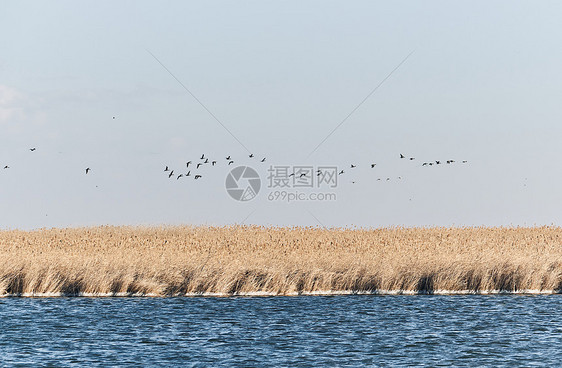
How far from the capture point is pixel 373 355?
17906 mm

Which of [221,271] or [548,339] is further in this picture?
[221,271]

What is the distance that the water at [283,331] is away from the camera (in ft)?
57.4

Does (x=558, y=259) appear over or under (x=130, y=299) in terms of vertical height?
over

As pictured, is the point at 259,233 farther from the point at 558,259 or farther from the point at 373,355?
the point at 373,355

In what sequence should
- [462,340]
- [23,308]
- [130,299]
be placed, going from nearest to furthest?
[462,340]
[23,308]
[130,299]

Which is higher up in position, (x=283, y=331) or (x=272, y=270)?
(x=272, y=270)

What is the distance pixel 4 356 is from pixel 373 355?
33.2ft

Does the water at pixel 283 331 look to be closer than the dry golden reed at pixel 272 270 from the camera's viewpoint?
Yes

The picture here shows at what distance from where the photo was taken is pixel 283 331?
21.5 meters

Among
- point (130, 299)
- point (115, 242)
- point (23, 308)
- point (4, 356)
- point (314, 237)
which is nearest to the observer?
point (4, 356)

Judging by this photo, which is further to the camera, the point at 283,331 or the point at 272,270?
the point at 272,270

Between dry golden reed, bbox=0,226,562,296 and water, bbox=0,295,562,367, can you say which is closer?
water, bbox=0,295,562,367

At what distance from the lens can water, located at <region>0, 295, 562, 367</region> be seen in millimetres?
17484

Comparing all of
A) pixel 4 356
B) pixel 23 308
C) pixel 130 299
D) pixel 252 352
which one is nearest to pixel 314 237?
pixel 130 299
